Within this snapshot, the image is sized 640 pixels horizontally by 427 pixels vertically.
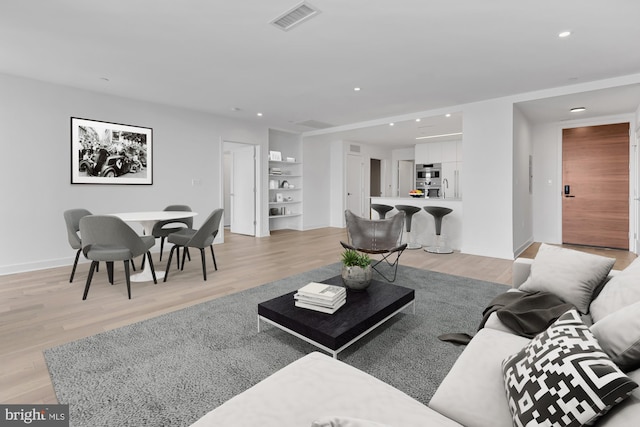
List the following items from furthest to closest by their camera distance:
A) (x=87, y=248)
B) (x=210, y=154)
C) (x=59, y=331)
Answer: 1. (x=210, y=154)
2. (x=87, y=248)
3. (x=59, y=331)

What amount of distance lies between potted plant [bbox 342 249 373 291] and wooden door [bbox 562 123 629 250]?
555cm

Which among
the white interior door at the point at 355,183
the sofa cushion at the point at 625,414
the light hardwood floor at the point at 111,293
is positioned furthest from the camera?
the white interior door at the point at 355,183

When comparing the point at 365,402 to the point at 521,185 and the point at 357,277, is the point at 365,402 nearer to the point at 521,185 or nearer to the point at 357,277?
the point at 357,277

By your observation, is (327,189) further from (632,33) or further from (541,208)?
(632,33)

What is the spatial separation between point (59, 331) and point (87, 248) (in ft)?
3.21

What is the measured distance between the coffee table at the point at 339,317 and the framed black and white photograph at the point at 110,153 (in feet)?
13.1

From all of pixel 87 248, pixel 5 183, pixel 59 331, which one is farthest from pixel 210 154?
pixel 59 331

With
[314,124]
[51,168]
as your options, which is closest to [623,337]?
[51,168]

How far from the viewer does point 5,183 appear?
13.5 feet

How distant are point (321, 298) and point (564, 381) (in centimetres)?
148

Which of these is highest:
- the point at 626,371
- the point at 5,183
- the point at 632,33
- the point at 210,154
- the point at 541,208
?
the point at 632,33

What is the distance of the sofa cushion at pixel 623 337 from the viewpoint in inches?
38.2

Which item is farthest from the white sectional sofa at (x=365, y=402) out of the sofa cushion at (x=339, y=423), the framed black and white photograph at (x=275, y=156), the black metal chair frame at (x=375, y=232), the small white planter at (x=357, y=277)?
the framed black and white photograph at (x=275, y=156)

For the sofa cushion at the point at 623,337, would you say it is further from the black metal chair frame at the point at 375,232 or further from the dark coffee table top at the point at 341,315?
the black metal chair frame at the point at 375,232
